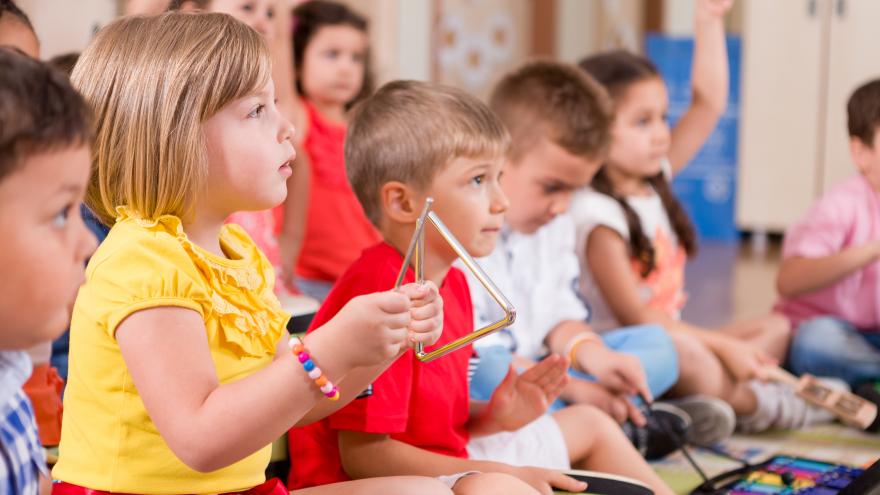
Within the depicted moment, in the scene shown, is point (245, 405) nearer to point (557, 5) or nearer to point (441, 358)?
point (441, 358)

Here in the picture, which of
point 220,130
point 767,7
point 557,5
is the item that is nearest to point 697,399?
point 220,130

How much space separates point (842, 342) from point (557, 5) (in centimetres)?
314

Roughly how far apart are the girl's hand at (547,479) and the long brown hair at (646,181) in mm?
731

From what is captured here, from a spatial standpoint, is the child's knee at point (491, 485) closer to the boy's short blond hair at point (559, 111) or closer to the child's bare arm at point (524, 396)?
the child's bare arm at point (524, 396)

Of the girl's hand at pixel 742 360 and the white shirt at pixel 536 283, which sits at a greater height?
the white shirt at pixel 536 283

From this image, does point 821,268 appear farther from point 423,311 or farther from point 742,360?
point 423,311

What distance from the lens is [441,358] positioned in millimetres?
1195

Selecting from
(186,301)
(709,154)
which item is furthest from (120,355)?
(709,154)

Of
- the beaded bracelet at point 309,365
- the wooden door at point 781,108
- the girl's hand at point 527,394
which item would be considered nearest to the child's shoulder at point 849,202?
the girl's hand at point 527,394

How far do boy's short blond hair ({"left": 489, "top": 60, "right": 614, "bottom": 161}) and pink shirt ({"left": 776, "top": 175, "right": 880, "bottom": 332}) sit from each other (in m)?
0.57

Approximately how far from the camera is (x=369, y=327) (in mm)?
819

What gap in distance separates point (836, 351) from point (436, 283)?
1.04m

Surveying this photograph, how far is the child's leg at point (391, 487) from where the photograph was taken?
3.36 feet

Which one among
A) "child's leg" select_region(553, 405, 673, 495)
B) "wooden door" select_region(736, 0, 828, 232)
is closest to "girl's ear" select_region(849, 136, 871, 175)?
"child's leg" select_region(553, 405, 673, 495)
